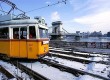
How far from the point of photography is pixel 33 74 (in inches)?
361

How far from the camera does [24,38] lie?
42.8 feet

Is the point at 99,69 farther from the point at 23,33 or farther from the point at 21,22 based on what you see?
the point at 21,22

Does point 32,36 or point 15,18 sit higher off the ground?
point 15,18

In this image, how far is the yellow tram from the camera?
12.8 metres

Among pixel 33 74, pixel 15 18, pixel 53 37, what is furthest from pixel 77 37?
pixel 33 74

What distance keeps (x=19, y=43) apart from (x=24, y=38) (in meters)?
0.49

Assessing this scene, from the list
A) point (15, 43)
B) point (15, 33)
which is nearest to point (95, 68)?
point (15, 43)

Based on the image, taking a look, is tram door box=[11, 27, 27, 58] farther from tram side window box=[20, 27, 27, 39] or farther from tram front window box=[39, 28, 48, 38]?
tram front window box=[39, 28, 48, 38]

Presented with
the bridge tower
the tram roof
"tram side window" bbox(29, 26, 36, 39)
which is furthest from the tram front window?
the bridge tower

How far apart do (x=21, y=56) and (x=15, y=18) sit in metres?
2.95

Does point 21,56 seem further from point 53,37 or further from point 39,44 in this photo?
point 53,37

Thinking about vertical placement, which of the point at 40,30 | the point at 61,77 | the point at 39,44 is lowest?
the point at 61,77

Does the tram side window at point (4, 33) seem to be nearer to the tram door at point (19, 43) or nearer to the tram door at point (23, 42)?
the tram door at point (19, 43)

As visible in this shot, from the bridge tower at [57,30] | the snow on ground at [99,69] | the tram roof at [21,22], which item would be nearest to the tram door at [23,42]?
the tram roof at [21,22]
